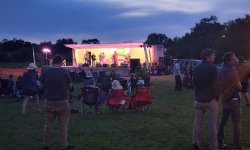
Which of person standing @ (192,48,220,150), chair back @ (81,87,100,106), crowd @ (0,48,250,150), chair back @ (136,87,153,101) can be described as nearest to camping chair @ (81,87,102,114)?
chair back @ (81,87,100,106)

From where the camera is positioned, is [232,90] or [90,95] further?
[90,95]

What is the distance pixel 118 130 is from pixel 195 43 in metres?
68.7

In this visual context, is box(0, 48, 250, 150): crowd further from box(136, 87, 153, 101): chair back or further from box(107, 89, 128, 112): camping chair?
box(136, 87, 153, 101): chair back

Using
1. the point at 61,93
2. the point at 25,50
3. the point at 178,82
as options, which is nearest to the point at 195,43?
the point at 25,50

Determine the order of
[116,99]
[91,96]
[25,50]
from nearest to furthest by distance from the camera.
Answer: [91,96], [116,99], [25,50]

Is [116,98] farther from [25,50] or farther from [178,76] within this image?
[25,50]

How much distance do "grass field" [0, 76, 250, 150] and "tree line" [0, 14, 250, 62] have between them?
2901 centimetres

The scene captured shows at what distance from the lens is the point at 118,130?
10.3 meters

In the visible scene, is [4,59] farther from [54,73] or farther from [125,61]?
[54,73]

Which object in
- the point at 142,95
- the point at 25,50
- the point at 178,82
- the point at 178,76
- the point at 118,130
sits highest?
the point at 25,50

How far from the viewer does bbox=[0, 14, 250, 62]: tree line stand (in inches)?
2217

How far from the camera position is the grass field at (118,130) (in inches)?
342

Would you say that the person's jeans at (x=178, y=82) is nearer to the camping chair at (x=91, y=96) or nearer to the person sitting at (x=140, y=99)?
the person sitting at (x=140, y=99)

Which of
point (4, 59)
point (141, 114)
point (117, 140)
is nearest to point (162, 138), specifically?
point (117, 140)
